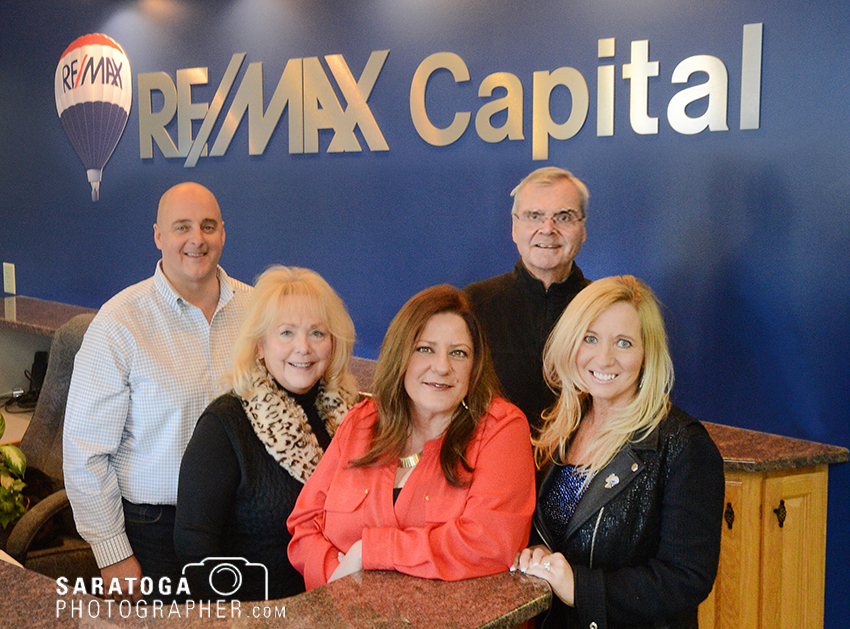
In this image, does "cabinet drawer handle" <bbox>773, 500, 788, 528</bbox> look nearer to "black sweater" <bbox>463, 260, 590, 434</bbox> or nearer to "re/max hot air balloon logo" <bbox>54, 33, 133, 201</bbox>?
"black sweater" <bbox>463, 260, 590, 434</bbox>

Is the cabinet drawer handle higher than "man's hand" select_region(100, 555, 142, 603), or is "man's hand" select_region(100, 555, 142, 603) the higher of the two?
the cabinet drawer handle

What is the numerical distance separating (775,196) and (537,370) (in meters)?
0.98

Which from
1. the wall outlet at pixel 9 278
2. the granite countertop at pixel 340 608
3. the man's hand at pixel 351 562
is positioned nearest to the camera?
the granite countertop at pixel 340 608

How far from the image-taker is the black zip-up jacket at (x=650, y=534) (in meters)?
1.54

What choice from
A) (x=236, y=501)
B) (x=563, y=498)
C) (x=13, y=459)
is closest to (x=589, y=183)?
(x=563, y=498)

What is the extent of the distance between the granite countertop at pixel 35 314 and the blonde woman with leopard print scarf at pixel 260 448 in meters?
2.52

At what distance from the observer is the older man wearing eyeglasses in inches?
95.7

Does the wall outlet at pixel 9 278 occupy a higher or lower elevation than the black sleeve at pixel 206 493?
higher

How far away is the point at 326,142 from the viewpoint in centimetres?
370

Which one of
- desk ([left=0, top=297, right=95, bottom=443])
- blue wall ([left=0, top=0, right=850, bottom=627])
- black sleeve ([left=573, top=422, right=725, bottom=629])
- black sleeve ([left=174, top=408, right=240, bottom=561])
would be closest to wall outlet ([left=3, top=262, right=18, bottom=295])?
desk ([left=0, top=297, right=95, bottom=443])

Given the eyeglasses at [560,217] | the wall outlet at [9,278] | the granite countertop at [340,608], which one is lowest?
the granite countertop at [340,608]

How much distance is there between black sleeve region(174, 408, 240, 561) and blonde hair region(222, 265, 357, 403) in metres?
0.15

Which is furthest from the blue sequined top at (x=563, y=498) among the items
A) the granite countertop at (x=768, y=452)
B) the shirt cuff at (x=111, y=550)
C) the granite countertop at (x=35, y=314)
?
the granite countertop at (x=35, y=314)

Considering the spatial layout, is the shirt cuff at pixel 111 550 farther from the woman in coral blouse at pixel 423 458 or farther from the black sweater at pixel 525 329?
the black sweater at pixel 525 329
